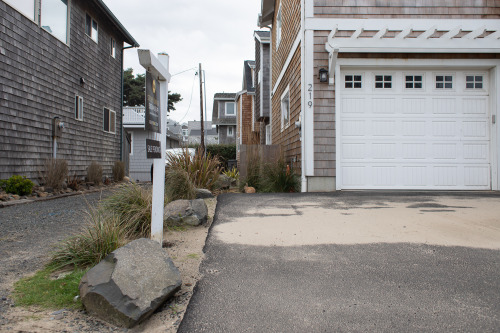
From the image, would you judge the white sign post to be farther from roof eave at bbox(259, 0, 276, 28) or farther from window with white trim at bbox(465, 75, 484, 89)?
roof eave at bbox(259, 0, 276, 28)

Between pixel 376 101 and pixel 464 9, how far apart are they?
96.4 inches

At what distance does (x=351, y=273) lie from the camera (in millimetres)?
2598

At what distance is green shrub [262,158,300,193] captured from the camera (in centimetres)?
762

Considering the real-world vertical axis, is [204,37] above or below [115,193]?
above

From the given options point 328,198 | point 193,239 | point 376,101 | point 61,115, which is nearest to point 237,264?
point 193,239

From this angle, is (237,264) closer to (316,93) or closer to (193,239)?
(193,239)

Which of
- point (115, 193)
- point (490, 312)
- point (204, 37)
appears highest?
point (204, 37)

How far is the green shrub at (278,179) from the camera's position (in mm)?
7617

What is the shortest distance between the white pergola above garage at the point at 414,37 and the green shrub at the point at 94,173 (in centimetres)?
822

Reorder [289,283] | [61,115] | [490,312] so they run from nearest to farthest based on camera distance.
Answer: [490,312], [289,283], [61,115]

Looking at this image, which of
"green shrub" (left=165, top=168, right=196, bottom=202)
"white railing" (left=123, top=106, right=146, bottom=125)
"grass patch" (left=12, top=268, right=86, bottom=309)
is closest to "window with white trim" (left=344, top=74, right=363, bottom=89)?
"green shrub" (left=165, top=168, right=196, bottom=202)

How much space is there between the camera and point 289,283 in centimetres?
245

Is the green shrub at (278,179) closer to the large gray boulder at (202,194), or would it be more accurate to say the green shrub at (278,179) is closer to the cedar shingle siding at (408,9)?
the large gray boulder at (202,194)

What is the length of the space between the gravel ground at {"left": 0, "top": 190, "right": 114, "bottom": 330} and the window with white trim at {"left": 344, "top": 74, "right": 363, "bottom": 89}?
16.6 feet
